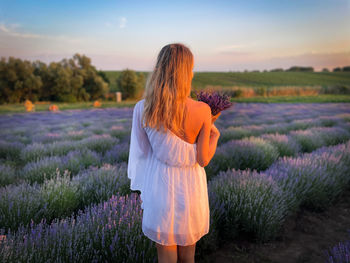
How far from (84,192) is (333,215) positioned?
311 cm

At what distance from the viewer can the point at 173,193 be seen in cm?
126

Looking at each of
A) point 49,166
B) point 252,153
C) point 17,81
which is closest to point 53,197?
point 49,166

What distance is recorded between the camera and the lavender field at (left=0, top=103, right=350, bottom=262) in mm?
1524

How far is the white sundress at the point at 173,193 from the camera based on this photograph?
125cm

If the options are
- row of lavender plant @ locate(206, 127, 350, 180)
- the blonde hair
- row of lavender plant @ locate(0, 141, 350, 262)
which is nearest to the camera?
the blonde hair

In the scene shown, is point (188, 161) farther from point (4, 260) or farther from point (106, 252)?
point (4, 260)

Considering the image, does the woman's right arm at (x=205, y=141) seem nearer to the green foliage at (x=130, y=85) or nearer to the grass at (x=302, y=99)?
the grass at (x=302, y=99)

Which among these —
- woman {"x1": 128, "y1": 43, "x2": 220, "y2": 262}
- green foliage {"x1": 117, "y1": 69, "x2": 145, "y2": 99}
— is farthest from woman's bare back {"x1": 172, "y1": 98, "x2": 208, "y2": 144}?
green foliage {"x1": 117, "y1": 69, "x2": 145, "y2": 99}

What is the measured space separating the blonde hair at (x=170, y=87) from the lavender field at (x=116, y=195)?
881 millimetres

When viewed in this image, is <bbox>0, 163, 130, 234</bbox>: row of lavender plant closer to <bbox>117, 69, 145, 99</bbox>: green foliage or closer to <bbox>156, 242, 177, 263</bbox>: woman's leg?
<bbox>156, 242, 177, 263</bbox>: woman's leg

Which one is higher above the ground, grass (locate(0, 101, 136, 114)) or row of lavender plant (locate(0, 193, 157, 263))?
grass (locate(0, 101, 136, 114))

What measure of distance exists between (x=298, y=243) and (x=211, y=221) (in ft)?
3.25

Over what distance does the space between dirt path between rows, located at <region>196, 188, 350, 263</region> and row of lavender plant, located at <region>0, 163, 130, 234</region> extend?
4.48ft

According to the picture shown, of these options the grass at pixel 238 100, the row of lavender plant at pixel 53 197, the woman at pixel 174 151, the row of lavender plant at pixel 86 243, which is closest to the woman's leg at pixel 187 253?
the woman at pixel 174 151
